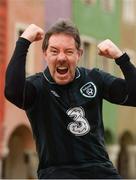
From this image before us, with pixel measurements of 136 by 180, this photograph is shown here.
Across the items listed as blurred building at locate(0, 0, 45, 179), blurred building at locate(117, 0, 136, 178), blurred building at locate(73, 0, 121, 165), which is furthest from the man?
blurred building at locate(117, 0, 136, 178)

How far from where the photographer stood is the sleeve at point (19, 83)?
5418 mm

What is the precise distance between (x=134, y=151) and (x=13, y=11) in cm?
1125

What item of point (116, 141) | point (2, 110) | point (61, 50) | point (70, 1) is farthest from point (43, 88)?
point (116, 141)

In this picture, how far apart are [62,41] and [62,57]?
0.13 m

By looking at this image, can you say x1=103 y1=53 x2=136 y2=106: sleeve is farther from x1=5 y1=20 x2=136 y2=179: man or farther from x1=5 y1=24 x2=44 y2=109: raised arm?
x1=5 y1=24 x2=44 y2=109: raised arm

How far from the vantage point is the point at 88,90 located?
5.55m

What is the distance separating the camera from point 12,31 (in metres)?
25.6

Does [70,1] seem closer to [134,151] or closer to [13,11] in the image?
[13,11]

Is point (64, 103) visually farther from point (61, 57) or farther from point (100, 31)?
point (100, 31)

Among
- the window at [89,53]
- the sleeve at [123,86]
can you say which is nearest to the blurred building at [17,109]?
the window at [89,53]

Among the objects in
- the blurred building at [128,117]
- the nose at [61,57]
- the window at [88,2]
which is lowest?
the nose at [61,57]

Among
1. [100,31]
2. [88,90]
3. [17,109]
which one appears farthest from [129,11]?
[88,90]

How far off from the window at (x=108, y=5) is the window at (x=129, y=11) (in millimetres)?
1121

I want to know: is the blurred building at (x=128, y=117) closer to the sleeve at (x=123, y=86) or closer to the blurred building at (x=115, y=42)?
the blurred building at (x=115, y=42)
